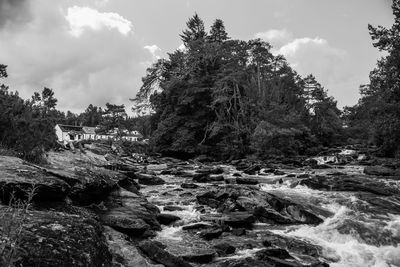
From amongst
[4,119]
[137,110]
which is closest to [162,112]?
[137,110]

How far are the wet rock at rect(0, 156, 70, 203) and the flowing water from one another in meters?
2.96

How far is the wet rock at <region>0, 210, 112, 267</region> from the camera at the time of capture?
12.5 ft

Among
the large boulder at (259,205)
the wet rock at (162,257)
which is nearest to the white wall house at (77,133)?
the large boulder at (259,205)

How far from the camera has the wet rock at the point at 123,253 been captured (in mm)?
5875

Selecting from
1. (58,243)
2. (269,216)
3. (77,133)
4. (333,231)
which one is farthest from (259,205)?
(77,133)

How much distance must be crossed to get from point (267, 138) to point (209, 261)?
29088 millimetres

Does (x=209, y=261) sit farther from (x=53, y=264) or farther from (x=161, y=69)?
(x=161, y=69)

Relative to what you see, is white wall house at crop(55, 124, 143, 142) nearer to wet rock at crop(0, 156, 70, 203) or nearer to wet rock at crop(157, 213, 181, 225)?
wet rock at crop(157, 213, 181, 225)

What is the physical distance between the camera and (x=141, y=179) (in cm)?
1777

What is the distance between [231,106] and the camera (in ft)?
139

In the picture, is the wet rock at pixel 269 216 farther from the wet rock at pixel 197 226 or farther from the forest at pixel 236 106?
the forest at pixel 236 106

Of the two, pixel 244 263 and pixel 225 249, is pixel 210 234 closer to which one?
pixel 225 249

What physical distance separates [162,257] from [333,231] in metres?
5.70

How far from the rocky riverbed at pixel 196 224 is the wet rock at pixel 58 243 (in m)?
0.01
